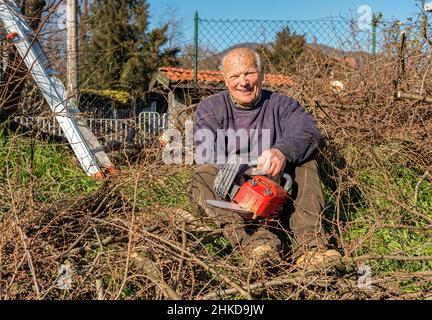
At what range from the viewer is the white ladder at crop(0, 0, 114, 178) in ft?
17.8

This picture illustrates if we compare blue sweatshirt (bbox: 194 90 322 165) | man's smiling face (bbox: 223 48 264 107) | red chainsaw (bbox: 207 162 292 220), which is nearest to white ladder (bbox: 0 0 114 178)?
blue sweatshirt (bbox: 194 90 322 165)

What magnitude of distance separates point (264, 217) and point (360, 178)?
5.21 feet

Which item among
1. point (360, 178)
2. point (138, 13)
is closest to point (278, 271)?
point (360, 178)

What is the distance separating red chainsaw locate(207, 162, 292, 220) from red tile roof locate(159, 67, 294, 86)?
2.74 metres

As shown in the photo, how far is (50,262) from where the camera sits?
278 cm

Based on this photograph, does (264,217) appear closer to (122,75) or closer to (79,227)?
(79,227)

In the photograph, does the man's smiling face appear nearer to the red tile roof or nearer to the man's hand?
the man's hand

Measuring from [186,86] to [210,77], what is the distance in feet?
8.99

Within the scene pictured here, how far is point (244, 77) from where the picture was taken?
3938mm

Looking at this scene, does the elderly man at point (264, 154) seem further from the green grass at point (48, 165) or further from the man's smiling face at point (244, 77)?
the green grass at point (48, 165)

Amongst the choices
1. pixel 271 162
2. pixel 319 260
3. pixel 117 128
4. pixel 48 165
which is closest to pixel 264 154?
pixel 271 162

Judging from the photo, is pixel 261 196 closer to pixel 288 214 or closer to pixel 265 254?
pixel 265 254

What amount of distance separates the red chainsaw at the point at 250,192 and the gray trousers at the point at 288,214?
8cm

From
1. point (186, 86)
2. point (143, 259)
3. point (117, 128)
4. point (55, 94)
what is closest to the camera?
point (143, 259)
